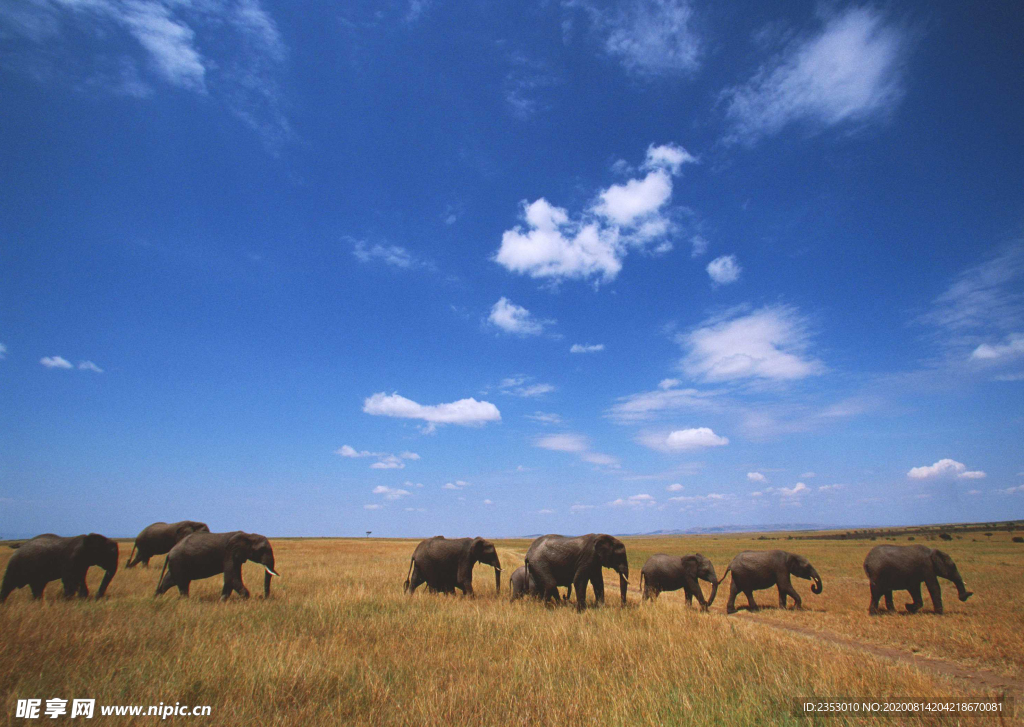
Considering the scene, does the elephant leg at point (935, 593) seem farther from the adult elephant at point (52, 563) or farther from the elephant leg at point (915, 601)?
the adult elephant at point (52, 563)

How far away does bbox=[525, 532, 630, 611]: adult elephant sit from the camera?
1541 centimetres

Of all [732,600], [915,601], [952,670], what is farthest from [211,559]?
[915,601]

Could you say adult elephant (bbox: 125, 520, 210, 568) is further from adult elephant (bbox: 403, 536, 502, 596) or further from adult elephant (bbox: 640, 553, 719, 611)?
adult elephant (bbox: 640, 553, 719, 611)

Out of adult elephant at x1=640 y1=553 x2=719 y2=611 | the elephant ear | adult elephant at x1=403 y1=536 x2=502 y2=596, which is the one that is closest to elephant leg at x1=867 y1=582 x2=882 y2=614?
adult elephant at x1=640 y1=553 x2=719 y2=611

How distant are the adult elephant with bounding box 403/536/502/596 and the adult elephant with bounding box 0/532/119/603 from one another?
1034 centimetres

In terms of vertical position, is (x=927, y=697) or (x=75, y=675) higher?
(x=75, y=675)

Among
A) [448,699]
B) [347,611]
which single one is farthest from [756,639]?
[347,611]

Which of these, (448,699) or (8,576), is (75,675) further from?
(8,576)

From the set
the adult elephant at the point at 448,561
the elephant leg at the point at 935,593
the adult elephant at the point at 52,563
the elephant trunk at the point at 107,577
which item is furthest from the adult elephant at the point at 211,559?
the elephant leg at the point at 935,593

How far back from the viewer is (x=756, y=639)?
31.6 ft

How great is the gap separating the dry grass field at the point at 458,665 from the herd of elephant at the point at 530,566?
2.60m

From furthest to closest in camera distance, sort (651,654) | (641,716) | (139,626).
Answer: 1. (139,626)
2. (651,654)
3. (641,716)

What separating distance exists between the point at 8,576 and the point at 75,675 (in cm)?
1266

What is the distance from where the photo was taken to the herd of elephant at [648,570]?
51.5ft
